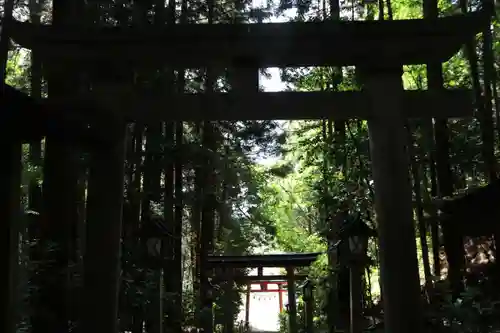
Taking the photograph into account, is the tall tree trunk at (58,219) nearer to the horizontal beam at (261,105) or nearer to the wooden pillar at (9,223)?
the horizontal beam at (261,105)

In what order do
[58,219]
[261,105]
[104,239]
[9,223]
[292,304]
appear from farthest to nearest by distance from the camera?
[292,304] → [58,219] → [261,105] → [104,239] → [9,223]

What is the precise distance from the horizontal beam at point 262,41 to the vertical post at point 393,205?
25 centimetres

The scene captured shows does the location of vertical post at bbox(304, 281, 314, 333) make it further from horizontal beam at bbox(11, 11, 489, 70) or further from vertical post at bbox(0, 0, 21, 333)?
vertical post at bbox(0, 0, 21, 333)

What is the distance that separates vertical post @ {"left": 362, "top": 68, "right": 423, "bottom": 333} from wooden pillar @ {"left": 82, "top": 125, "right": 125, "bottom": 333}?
2.02 m

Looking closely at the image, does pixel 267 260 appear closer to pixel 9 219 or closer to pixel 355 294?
pixel 355 294

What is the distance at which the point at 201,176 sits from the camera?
8844mm

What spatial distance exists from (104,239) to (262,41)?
193 cm

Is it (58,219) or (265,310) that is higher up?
(58,219)

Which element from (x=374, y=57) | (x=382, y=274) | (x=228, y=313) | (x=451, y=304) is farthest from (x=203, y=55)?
(x=228, y=313)

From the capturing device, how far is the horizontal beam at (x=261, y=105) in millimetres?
3771

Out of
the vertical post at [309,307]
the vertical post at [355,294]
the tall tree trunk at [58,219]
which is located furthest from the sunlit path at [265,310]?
the tall tree trunk at [58,219]

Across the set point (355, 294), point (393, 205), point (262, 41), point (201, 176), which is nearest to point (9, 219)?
point (262, 41)

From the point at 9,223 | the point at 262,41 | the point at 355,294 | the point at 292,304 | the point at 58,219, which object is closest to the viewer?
the point at 9,223

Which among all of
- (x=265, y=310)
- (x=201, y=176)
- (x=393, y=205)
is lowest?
(x=265, y=310)
